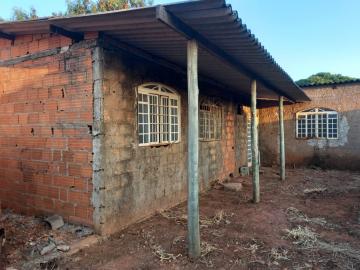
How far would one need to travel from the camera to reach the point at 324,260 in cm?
386

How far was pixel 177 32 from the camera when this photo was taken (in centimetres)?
363

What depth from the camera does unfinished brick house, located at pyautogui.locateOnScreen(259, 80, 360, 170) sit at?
12.4 m

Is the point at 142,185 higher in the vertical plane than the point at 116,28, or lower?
lower

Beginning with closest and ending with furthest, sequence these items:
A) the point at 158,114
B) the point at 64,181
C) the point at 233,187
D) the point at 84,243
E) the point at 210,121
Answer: the point at 84,243 → the point at 64,181 → the point at 158,114 → the point at 233,187 → the point at 210,121

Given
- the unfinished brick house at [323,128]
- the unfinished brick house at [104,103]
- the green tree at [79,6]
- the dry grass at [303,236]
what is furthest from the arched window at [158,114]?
the green tree at [79,6]

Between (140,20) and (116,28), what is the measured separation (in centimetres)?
65

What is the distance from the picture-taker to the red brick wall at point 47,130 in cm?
466

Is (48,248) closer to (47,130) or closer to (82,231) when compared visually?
(82,231)

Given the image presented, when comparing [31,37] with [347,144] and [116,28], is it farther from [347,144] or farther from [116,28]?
[347,144]

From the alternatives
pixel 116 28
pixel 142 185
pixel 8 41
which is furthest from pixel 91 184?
pixel 8 41

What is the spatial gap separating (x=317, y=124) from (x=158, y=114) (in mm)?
9610

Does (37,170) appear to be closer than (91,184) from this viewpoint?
No

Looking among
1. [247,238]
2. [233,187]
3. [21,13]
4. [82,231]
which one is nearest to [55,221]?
[82,231]

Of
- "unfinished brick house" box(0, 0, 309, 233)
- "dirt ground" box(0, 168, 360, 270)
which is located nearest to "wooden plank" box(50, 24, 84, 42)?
"unfinished brick house" box(0, 0, 309, 233)
